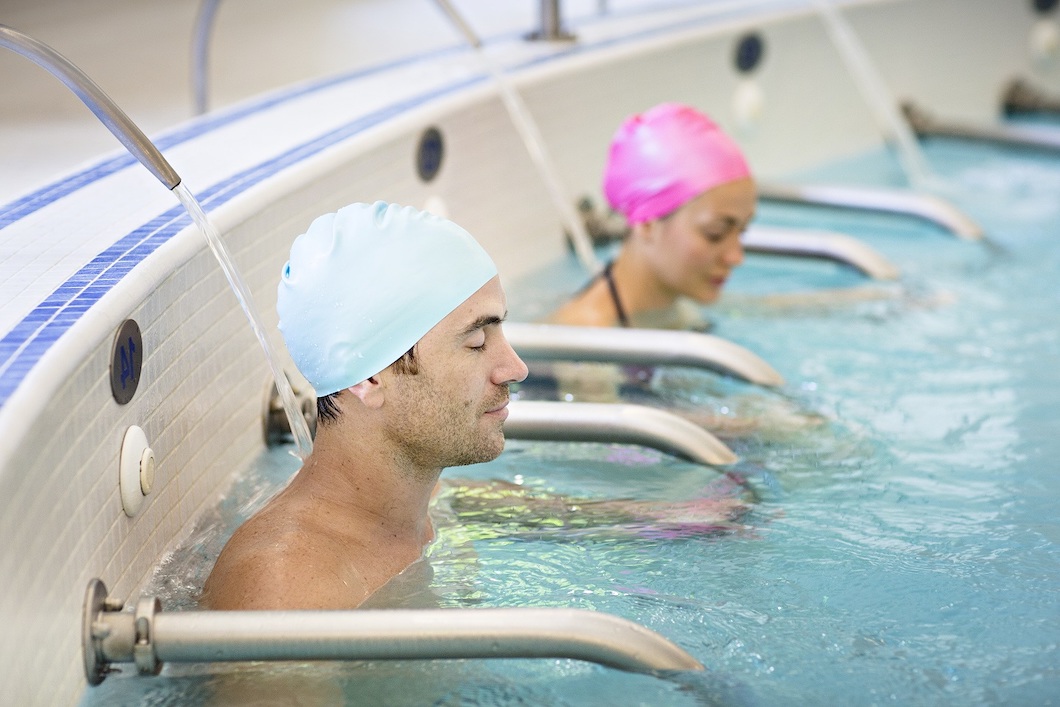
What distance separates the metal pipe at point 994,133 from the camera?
4887mm

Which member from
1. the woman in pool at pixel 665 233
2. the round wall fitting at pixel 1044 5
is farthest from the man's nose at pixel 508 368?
the round wall fitting at pixel 1044 5

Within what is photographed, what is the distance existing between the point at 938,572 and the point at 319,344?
3.69 ft

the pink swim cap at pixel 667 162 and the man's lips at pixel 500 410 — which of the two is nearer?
the man's lips at pixel 500 410

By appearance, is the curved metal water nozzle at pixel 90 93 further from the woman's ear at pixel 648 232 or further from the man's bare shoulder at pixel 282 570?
the woman's ear at pixel 648 232

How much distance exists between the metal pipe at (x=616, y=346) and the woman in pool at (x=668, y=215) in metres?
0.39

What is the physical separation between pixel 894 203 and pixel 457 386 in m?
2.62

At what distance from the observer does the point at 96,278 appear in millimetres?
1941

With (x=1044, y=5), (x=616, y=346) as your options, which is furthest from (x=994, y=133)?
(x=616, y=346)

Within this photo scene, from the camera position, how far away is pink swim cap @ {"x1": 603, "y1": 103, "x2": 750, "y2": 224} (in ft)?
9.95

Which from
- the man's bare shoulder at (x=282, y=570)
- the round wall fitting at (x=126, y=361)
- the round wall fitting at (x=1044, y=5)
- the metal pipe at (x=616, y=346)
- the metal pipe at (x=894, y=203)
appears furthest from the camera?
the round wall fitting at (x=1044, y=5)

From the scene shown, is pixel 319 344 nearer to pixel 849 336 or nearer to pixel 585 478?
pixel 585 478

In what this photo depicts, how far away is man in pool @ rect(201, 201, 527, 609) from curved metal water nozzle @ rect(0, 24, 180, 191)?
0.92 feet

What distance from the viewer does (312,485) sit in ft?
6.33

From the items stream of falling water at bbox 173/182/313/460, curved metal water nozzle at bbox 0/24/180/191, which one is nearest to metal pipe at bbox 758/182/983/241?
stream of falling water at bbox 173/182/313/460
